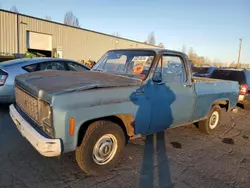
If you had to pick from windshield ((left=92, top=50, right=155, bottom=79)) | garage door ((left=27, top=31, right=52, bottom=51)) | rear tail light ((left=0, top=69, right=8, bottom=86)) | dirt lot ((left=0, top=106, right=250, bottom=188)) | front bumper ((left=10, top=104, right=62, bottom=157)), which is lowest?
dirt lot ((left=0, top=106, right=250, bottom=188))

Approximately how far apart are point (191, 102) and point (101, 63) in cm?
221

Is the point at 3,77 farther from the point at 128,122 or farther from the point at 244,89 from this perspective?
the point at 244,89

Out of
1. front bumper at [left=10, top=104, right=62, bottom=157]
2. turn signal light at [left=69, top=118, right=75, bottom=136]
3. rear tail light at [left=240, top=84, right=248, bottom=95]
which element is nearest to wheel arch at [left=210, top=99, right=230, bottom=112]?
rear tail light at [left=240, top=84, right=248, bottom=95]

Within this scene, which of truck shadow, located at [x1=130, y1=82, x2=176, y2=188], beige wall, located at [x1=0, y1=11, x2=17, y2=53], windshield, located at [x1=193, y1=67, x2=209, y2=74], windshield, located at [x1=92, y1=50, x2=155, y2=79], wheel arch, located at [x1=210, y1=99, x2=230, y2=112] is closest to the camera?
truck shadow, located at [x1=130, y1=82, x2=176, y2=188]

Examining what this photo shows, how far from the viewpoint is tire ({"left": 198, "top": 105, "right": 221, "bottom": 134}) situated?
534 cm

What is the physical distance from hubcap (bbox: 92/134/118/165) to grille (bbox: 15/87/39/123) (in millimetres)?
987

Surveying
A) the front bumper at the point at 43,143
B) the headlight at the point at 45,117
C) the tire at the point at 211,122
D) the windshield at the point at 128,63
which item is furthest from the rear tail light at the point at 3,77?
the tire at the point at 211,122

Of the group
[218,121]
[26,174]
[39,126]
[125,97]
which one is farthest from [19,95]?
[218,121]

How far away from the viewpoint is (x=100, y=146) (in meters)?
3.15

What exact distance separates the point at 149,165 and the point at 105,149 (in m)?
0.89

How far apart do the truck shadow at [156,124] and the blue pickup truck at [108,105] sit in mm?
18

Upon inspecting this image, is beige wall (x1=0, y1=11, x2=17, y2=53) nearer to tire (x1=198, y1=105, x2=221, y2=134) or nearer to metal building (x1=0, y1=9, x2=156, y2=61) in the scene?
metal building (x1=0, y1=9, x2=156, y2=61)

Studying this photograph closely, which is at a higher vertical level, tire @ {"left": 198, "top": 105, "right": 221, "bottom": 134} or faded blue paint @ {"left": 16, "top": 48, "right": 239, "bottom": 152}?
faded blue paint @ {"left": 16, "top": 48, "right": 239, "bottom": 152}

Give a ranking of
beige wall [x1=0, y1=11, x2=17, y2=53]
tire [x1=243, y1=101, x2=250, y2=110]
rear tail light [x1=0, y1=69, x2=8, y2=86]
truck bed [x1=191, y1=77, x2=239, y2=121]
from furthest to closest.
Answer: beige wall [x1=0, y1=11, x2=17, y2=53], tire [x1=243, y1=101, x2=250, y2=110], rear tail light [x1=0, y1=69, x2=8, y2=86], truck bed [x1=191, y1=77, x2=239, y2=121]
